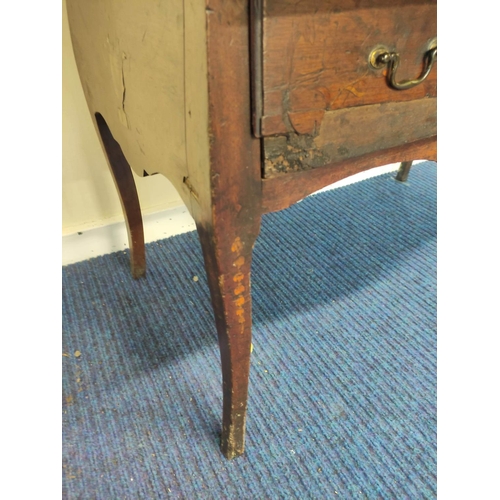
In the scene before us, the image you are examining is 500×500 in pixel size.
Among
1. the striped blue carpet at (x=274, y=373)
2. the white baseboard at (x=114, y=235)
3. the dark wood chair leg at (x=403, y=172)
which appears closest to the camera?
the striped blue carpet at (x=274, y=373)

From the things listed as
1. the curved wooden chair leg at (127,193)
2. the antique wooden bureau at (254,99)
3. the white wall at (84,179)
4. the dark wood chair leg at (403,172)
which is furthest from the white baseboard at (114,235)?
the dark wood chair leg at (403,172)

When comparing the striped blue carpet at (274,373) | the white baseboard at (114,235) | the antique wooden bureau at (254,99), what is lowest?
the striped blue carpet at (274,373)

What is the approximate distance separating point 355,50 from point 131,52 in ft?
0.85

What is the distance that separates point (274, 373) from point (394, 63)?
21.7 inches

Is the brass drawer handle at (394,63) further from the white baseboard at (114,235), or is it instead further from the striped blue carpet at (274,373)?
the white baseboard at (114,235)

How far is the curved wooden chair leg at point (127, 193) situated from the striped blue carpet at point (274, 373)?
0.05 m

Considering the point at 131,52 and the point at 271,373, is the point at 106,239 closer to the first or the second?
the point at 271,373

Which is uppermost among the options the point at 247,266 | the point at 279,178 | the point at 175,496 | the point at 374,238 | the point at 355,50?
the point at 355,50

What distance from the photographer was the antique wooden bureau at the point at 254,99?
1.35ft

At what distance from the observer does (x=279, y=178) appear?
0.50m

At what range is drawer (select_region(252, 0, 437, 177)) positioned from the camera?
16.6 inches

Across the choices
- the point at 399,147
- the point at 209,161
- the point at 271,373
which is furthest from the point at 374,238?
the point at 209,161

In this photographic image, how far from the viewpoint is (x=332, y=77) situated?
47 centimetres

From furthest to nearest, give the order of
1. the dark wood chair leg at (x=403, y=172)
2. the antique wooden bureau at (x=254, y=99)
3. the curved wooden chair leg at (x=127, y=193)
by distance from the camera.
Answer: the dark wood chair leg at (x=403, y=172) → the curved wooden chair leg at (x=127, y=193) → the antique wooden bureau at (x=254, y=99)
